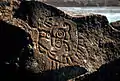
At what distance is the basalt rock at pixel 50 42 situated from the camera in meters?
3.32

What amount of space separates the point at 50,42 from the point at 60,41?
115mm

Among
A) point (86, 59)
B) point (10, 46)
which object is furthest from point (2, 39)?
Answer: point (86, 59)

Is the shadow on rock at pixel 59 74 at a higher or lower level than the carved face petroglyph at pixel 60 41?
lower

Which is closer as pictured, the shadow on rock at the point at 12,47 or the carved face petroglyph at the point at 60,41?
the shadow on rock at the point at 12,47

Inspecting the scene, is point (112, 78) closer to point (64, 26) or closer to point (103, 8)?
point (64, 26)

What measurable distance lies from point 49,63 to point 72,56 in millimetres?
256

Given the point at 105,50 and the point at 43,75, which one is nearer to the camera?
the point at 43,75

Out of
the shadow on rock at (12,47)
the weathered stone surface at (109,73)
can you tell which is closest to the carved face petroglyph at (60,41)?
the shadow on rock at (12,47)

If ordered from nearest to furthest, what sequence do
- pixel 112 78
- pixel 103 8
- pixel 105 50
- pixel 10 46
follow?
pixel 112 78 → pixel 10 46 → pixel 105 50 → pixel 103 8

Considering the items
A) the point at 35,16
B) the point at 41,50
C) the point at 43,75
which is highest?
the point at 35,16

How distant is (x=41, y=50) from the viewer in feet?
11.1

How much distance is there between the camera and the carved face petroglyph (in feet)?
11.2

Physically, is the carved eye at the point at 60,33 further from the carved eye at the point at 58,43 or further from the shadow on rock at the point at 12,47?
the shadow on rock at the point at 12,47

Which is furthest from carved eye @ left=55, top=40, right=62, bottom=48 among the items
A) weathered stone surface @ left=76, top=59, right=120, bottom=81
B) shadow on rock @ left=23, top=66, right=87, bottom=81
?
weathered stone surface @ left=76, top=59, right=120, bottom=81
